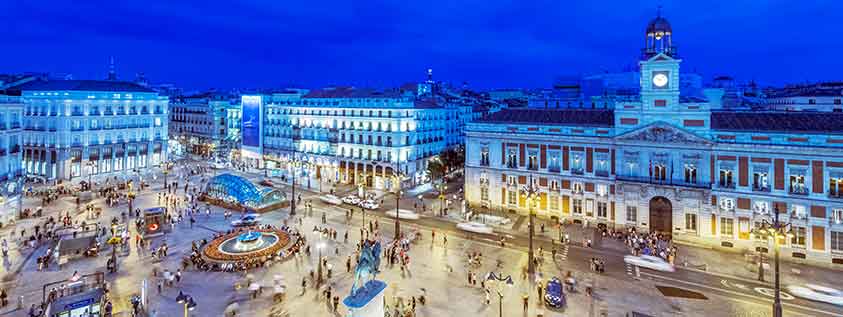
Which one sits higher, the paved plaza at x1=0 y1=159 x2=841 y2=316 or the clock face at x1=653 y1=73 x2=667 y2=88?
the clock face at x1=653 y1=73 x2=667 y2=88

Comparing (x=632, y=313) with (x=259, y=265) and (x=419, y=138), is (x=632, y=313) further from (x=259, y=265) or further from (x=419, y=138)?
(x=419, y=138)

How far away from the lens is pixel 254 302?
28469mm

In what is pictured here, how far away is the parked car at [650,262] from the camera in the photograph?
35.3 m

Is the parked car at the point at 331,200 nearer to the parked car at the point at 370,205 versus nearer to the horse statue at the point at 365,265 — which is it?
the parked car at the point at 370,205

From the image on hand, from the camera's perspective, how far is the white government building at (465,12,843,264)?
122 ft

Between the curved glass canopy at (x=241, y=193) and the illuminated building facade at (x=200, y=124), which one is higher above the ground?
the illuminated building facade at (x=200, y=124)

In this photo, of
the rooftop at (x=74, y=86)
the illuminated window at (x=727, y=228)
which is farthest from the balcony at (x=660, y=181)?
the rooftop at (x=74, y=86)

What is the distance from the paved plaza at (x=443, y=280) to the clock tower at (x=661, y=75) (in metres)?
13.6

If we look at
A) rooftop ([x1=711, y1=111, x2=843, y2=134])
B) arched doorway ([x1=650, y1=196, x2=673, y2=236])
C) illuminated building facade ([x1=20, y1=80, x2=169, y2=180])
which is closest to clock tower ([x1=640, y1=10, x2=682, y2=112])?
rooftop ([x1=711, y1=111, x2=843, y2=134])

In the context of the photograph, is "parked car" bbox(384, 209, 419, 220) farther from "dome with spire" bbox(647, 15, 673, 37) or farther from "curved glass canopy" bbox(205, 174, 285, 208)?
"dome with spire" bbox(647, 15, 673, 37)

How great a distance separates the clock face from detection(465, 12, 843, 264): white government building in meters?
0.09

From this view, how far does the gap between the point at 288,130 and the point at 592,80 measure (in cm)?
6581

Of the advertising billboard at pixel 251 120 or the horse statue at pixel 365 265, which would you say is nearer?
the horse statue at pixel 365 265

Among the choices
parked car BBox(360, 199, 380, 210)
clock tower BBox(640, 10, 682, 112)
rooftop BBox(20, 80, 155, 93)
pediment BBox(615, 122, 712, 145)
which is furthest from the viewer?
rooftop BBox(20, 80, 155, 93)
